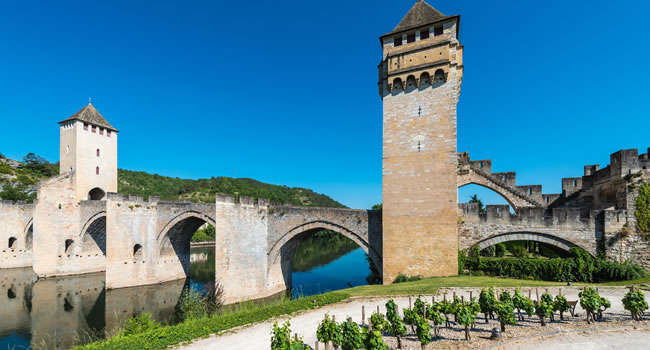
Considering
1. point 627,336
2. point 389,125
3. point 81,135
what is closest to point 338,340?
point 627,336

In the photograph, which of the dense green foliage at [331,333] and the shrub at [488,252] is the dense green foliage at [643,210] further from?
the dense green foliage at [331,333]

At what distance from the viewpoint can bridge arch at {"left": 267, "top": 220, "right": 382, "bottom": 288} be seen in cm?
1744

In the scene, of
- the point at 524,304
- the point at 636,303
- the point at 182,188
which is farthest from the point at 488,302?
the point at 182,188

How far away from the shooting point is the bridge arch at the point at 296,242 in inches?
687

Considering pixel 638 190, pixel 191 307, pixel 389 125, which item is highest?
pixel 389 125

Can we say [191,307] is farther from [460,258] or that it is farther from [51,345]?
[460,258]

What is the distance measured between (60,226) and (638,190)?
4364 cm

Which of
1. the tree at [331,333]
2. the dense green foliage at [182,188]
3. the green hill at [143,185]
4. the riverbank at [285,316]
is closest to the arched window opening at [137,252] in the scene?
the riverbank at [285,316]

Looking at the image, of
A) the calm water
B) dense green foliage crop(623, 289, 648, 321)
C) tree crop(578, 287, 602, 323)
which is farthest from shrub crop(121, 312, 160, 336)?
dense green foliage crop(623, 289, 648, 321)

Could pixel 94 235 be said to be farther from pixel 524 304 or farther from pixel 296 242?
pixel 524 304

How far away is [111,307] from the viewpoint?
1872cm

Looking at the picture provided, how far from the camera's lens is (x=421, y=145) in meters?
15.3

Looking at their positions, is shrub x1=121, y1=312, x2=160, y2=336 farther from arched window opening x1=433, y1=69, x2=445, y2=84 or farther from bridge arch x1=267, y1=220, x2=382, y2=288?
arched window opening x1=433, y1=69, x2=445, y2=84

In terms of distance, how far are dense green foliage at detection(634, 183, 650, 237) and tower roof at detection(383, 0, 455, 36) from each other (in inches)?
546
